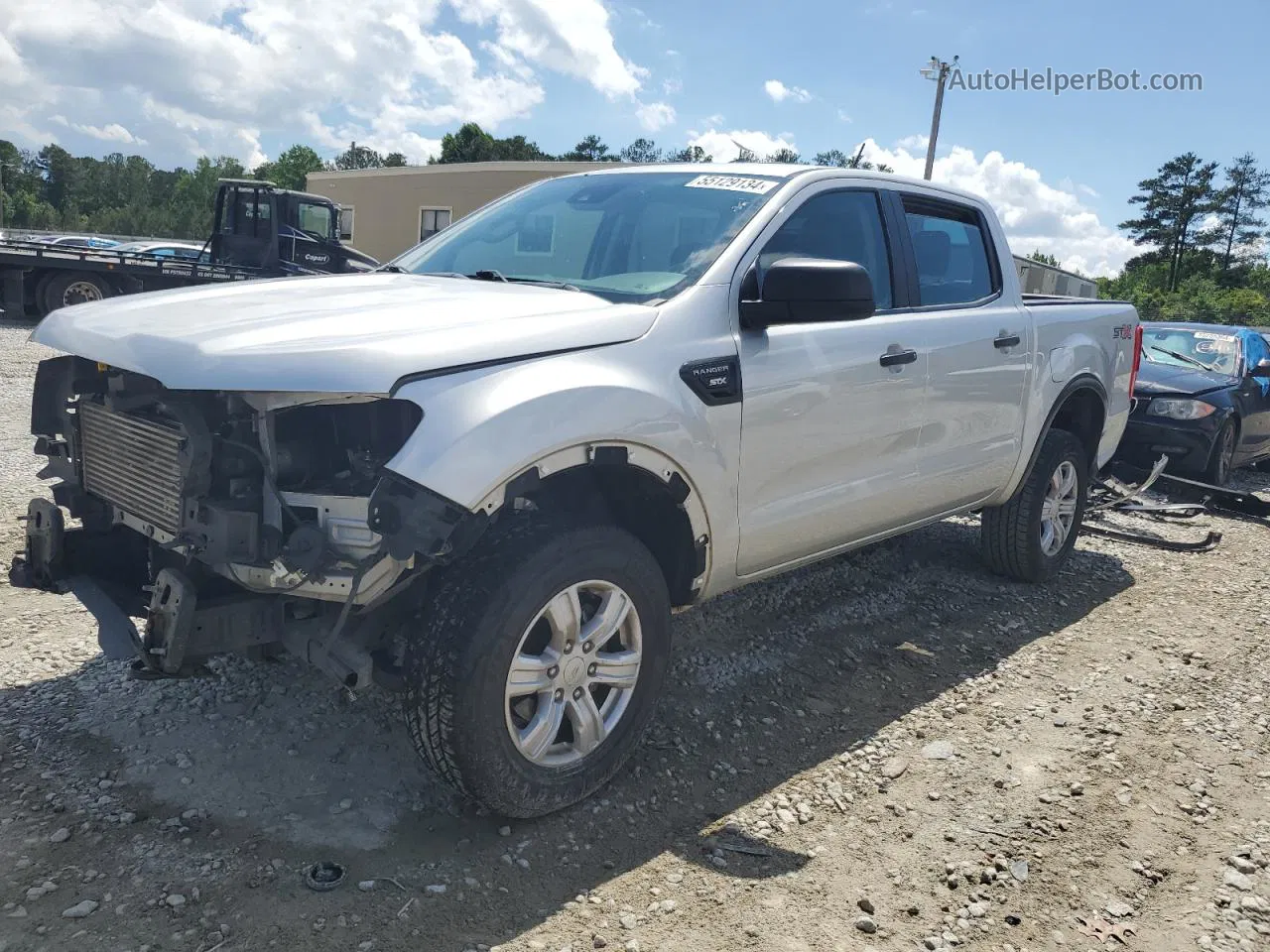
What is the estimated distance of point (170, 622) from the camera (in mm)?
2578

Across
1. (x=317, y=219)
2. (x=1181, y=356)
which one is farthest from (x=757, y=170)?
(x=317, y=219)

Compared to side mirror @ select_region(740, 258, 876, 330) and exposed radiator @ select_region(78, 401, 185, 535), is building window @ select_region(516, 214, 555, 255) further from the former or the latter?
exposed radiator @ select_region(78, 401, 185, 535)

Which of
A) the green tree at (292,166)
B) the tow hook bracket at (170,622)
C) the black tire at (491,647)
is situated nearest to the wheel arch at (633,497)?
the black tire at (491,647)

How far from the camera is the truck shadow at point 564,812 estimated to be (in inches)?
109

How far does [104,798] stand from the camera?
2.92 meters

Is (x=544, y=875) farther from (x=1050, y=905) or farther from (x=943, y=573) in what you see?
(x=943, y=573)

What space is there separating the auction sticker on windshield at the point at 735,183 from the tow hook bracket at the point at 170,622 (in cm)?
229

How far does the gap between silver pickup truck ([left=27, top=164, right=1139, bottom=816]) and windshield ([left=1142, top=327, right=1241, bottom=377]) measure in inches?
268

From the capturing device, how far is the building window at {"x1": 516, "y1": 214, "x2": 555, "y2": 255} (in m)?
3.75

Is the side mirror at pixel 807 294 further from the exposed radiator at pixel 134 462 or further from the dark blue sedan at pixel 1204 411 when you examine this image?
the dark blue sedan at pixel 1204 411

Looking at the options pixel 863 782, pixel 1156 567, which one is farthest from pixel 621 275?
pixel 1156 567

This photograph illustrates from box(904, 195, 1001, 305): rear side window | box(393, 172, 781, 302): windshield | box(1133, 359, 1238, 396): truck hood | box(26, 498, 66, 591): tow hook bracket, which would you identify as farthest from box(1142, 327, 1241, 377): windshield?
box(26, 498, 66, 591): tow hook bracket

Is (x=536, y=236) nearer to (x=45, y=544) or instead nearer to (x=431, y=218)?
(x=45, y=544)

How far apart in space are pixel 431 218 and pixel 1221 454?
1179 inches
